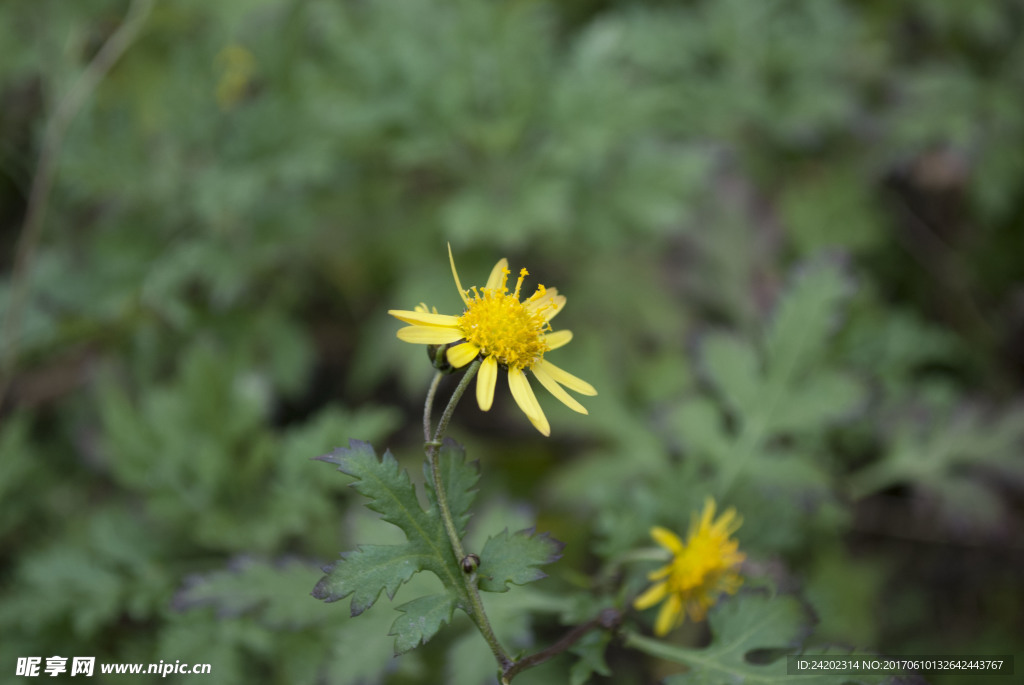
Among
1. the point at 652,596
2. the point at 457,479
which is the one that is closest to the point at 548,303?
the point at 457,479

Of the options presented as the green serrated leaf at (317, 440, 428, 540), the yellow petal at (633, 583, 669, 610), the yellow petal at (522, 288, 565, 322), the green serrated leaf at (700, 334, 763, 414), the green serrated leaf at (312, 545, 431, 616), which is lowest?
the green serrated leaf at (312, 545, 431, 616)

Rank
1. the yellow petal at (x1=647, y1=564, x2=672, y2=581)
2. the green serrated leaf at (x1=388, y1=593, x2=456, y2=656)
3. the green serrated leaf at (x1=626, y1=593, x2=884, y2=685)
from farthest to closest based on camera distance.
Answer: the yellow petal at (x1=647, y1=564, x2=672, y2=581) → the green serrated leaf at (x1=626, y1=593, x2=884, y2=685) → the green serrated leaf at (x1=388, y1=593, x2=456, y2=656)

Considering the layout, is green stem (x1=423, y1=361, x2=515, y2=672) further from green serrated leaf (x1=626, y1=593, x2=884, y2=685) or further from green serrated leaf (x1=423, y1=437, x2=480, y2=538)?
green serrated leaf (x1=626, y1=593, x2=884, y2=685)

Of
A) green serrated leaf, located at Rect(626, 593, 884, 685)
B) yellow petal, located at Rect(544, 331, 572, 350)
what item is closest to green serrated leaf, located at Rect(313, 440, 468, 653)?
yellow petal, located at Rect(544, 331, 572, 350)

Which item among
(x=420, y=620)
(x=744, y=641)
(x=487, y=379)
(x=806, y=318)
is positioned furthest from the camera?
(x=806, y=318)

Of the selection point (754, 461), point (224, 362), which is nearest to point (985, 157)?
point (754, 461)

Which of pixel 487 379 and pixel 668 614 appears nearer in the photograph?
pixel 487 379

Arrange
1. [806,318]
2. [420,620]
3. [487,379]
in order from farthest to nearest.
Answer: [806,318], [487,379], [420,620]

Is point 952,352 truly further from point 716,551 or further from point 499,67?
point 499,67

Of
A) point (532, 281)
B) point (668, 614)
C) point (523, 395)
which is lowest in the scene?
point (668, 614)

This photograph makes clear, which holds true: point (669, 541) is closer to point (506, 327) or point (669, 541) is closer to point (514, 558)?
point (514, 558)
